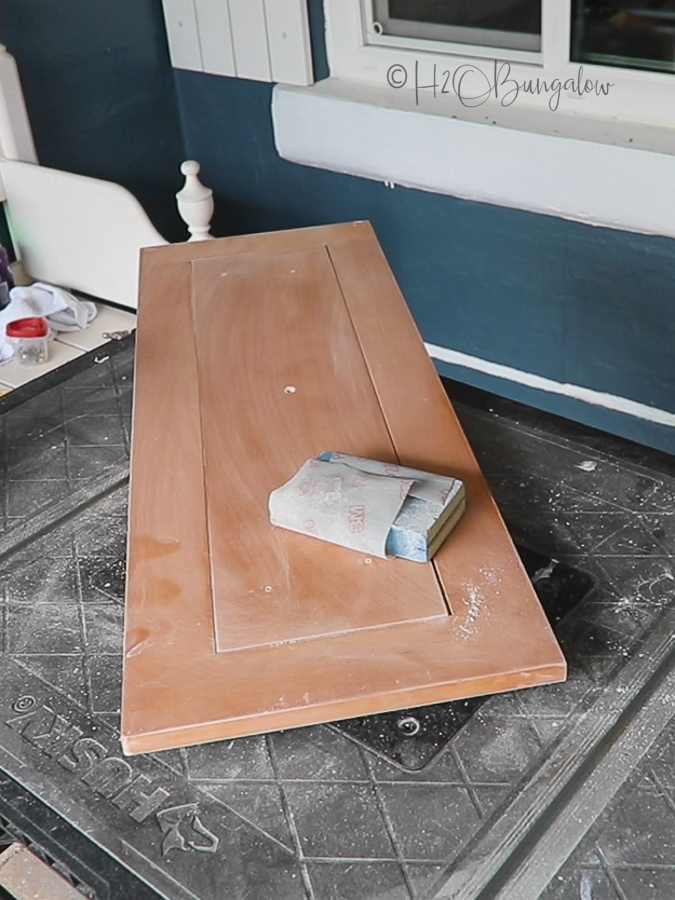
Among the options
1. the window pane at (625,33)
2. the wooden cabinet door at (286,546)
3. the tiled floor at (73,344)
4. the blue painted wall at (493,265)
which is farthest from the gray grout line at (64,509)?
the window pane at (625,33)

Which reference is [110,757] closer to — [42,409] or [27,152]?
[42,409]

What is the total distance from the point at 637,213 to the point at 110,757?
4.12ft

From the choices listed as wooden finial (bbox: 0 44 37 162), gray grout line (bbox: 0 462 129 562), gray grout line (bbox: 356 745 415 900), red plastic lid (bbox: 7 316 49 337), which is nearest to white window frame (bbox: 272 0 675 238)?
wooden finial (bbox: 0 44 37 162)

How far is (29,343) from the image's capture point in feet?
5.56

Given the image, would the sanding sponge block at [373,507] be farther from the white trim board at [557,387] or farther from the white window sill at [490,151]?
the white trim board at [557,387]

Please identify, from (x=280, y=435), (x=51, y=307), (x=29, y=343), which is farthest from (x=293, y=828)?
(x=51, y=307)

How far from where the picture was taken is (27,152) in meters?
1.86

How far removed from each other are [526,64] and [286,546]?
49.0 inches

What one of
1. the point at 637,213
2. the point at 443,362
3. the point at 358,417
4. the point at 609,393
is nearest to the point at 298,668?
the point at 358,417

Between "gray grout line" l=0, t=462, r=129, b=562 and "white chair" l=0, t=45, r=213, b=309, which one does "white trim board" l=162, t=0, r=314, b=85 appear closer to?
"white chair" l=0, t=45, r=213, b=309

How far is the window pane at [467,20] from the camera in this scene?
1768 millimetres

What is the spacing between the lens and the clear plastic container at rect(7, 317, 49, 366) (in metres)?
1.69

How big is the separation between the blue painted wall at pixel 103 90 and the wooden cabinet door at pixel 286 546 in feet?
2.80

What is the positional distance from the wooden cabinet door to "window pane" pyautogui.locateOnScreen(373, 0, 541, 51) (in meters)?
0.73
